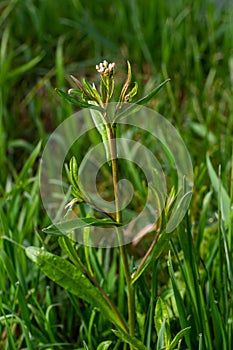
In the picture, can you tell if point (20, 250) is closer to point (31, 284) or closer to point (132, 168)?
point (31, 284)

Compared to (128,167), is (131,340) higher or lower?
lower

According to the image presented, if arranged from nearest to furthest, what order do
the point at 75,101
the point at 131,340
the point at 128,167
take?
the point at 75,101 < the point at 131,340 < the point at 128,167

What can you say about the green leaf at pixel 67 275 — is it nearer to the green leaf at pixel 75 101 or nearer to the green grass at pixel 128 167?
the green grass at pixel 128 167

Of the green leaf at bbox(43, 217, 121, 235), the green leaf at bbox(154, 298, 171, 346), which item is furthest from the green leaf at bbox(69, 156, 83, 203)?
the green leaf at bbox(154, 298, 171, 346)

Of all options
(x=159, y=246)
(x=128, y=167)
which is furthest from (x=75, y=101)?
(x=128, y=167)

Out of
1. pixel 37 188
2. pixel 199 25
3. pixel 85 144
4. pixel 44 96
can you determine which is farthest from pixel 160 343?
pixel 199 25

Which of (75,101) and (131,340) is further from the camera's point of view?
(131,340)

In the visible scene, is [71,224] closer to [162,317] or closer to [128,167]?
[162,317]

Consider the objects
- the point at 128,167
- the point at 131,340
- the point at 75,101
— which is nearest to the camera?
the point at 75,101

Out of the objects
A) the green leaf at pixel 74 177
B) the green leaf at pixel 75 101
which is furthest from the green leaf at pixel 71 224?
the green leaf at pixel 75 101
